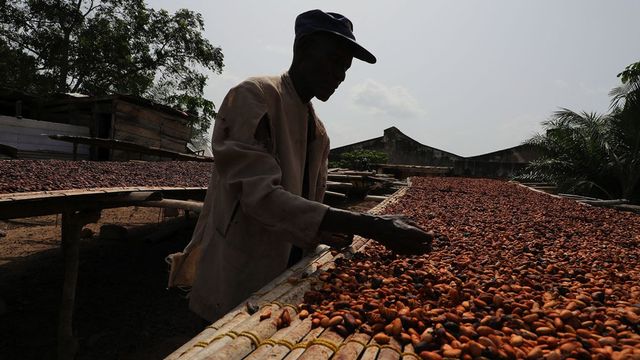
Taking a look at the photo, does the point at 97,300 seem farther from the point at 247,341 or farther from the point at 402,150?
the point at 402,150

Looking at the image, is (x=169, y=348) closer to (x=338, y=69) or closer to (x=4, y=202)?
(x=4, y=202)

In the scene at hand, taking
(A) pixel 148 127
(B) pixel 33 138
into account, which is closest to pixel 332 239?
(B) pixel 33 138

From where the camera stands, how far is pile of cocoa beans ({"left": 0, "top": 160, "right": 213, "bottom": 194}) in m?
3.97

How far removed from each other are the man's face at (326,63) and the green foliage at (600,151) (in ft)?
40.4

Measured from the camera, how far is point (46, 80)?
15016 mm

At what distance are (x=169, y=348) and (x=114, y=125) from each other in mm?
9436

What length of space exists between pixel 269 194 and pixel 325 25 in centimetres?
75

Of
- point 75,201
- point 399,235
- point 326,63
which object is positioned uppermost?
point 326,63

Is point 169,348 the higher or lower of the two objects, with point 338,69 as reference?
lower

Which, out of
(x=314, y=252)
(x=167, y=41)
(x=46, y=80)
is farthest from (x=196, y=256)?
A: (x=167, y=41)

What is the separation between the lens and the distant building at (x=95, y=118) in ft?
37.1

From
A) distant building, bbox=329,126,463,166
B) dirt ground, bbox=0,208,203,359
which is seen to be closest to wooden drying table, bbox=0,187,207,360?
dirt ground, bbox=0,208,203,359

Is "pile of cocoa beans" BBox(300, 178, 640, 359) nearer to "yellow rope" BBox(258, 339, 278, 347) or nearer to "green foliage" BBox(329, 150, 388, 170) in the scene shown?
"yellow rope" BBox(258, 339, 278, 347)

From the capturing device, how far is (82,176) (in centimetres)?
495
